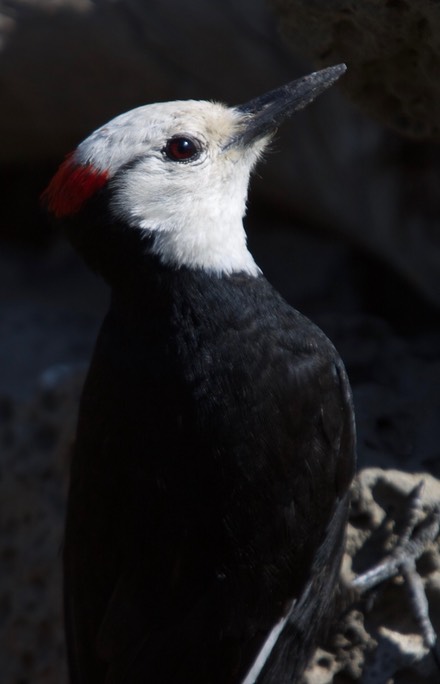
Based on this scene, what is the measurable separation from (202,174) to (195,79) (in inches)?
45.2

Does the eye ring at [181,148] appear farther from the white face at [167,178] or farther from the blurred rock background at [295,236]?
the blurred rock background at [295,236]

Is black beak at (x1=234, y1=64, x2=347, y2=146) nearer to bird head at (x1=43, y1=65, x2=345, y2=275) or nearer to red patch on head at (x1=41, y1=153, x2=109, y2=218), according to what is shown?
bird head at (x1=43, y1=65, x2=345, y2=275)

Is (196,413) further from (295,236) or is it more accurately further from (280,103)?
(295,236)

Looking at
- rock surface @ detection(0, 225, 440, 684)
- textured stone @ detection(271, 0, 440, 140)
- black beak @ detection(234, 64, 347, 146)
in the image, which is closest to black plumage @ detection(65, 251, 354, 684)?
rock surface @ detection(0, 225, 440, 684)

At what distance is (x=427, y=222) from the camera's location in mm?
3182

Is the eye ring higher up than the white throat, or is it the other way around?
the eye ring

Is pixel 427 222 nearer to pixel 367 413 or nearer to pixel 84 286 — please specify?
pixel 367 413

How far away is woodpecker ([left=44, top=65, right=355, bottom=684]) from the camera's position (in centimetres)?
241

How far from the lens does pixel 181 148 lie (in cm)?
243

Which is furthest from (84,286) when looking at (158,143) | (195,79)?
(158,143)

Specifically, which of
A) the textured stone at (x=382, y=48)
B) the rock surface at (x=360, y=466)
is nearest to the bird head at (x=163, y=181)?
the textured stone at (x=382, y=48)

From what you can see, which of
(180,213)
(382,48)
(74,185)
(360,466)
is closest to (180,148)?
(180,213)

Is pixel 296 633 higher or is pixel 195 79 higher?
pixel 195 79

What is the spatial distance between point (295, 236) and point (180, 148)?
1.62 metres
